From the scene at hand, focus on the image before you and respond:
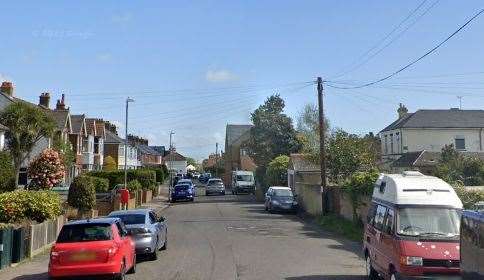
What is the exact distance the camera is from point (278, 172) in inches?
2157

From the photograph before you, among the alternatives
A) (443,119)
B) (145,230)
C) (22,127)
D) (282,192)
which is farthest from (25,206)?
(443,119)

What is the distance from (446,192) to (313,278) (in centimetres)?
354

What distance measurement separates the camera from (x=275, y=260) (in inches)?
661

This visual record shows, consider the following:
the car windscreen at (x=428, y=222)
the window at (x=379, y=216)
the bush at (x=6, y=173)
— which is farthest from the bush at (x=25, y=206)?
the bush at (x=6, y=173)

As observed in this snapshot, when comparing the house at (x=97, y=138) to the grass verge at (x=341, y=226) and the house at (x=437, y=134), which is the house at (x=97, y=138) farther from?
the grass verge at (x=341, y=226)

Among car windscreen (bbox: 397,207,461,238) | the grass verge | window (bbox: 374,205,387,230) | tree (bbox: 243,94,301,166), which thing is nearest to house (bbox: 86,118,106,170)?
tree (bbox: 243,94,301,166)

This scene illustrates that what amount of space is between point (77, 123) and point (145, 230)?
4687 cm

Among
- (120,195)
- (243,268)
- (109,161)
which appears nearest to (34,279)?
(243,268)

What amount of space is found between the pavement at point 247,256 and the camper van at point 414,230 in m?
1.84

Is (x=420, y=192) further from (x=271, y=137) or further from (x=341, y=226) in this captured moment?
(x=271, y=137)

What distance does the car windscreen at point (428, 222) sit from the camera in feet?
37.7

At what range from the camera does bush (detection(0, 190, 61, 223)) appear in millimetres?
18469

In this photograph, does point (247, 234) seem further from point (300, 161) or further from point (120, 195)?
point (300, 161)

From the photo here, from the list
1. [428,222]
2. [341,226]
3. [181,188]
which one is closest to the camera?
[428,222]
